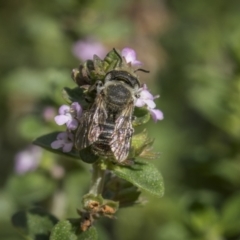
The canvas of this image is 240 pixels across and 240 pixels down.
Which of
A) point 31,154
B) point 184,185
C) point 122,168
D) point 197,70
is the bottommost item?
point 122,168

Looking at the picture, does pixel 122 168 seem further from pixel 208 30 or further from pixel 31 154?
pixel 208 30

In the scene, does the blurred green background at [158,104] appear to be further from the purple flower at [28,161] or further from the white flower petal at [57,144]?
the white flower petal at [57,144]

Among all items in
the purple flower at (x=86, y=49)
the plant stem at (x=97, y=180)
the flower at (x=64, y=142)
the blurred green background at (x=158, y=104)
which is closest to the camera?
the flower at (x=64, y=142)

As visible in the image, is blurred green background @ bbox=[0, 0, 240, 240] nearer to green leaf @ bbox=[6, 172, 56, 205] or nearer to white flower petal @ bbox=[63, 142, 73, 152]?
green leaf @ bbox=[6, 172, 56, 205]

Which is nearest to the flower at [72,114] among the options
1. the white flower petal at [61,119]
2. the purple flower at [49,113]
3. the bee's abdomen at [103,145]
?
the white flower petal at [61,119]

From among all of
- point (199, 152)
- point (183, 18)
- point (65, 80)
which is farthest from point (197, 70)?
point (183, 18)

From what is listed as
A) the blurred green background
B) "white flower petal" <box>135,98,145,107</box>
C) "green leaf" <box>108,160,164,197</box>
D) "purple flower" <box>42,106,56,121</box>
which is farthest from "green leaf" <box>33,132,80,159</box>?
"purple flower" <box>42,106,56,121</box>

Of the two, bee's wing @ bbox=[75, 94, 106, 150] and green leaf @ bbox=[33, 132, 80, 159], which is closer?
bee's wing @ bbox=[75, 94, 106, 150]

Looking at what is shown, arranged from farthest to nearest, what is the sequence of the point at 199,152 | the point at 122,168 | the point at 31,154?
1. the point at 199,152
2. the point at 31,154
3. the point at 122,168
